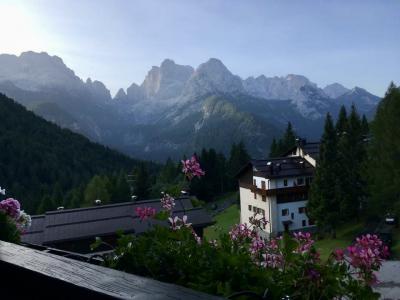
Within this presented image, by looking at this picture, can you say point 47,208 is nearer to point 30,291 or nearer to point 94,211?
point 94,211

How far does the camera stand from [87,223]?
25094mm

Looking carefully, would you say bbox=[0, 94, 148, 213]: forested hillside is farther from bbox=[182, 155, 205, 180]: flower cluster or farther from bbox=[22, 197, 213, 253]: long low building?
bbox=[182, 155, 205, 180]: flower cluster

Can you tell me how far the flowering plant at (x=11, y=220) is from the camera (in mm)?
4984

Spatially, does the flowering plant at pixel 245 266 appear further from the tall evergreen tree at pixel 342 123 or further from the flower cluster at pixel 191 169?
the tall evergreen tree at pixel 342 123

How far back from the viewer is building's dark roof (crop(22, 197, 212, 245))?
2364cm

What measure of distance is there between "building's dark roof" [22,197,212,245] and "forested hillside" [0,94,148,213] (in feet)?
203

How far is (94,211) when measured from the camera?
27703 mm

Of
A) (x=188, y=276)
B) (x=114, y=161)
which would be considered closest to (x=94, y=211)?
(x=188, y=276)

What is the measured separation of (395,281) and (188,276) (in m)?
24.7

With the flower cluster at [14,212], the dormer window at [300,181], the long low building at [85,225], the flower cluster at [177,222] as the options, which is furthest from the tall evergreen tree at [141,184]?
the flower cluster at [177,222]

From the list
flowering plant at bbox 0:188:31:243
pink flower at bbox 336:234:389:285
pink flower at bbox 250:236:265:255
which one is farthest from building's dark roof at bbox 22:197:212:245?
pink flower at bbox 336:234:389:285

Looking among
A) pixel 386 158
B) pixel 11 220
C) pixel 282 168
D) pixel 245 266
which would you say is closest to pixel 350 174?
pixel 386 158

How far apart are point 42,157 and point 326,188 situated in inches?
3536

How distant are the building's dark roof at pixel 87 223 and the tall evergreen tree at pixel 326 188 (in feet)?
57.2
